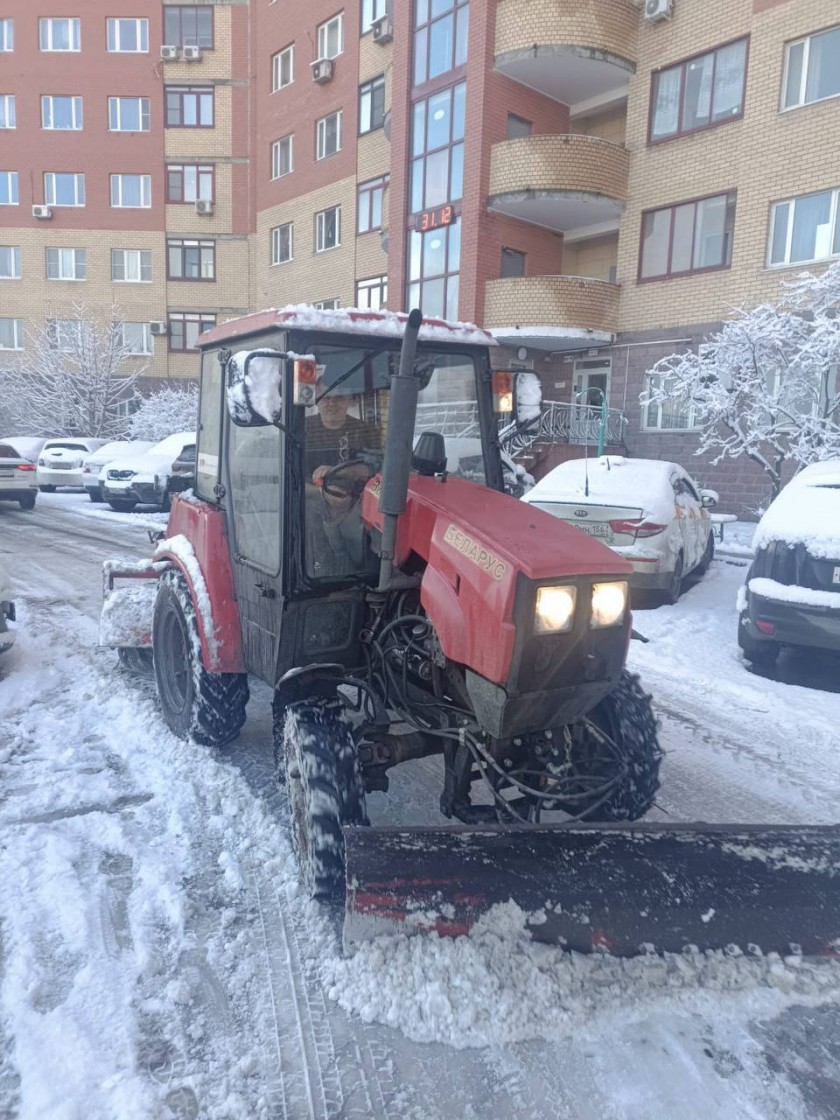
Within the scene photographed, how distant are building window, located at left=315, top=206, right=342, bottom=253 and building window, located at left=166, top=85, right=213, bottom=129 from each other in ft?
30.6

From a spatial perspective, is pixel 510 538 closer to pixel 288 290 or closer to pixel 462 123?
pixel 462 123

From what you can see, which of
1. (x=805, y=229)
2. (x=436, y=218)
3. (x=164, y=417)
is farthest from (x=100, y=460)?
(x=805, y=229)

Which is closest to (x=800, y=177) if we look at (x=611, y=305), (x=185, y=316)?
(x=611, y=305)

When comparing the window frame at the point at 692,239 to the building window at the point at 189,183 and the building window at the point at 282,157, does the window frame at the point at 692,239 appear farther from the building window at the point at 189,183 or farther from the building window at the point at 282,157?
the building window at the point at 189,183

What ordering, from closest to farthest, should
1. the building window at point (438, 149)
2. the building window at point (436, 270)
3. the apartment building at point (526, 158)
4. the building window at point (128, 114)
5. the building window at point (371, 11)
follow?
1. the apartment building at point (526, 158)
2. the building window at point (438, 149)
3. the building window at point (436, 270)
4. the building window at point (371, 11)
5. the building window at point (128, 114)

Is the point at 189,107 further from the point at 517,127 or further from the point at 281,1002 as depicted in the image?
the point at 281,1002

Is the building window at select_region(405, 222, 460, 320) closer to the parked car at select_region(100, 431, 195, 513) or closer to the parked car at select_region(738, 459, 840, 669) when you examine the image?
the parked car at select_region(100, 431, 195, 513)

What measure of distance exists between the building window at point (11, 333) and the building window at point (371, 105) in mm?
18461

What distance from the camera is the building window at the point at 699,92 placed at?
57.5ft

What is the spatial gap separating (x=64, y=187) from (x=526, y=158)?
81.4 ft

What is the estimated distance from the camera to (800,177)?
16.4 metres

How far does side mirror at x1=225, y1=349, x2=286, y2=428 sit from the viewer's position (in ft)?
10.7

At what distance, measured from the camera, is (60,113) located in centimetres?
3503

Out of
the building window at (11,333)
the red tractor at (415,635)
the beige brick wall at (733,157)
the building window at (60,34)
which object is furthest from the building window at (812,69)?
the building window at (11,333)
